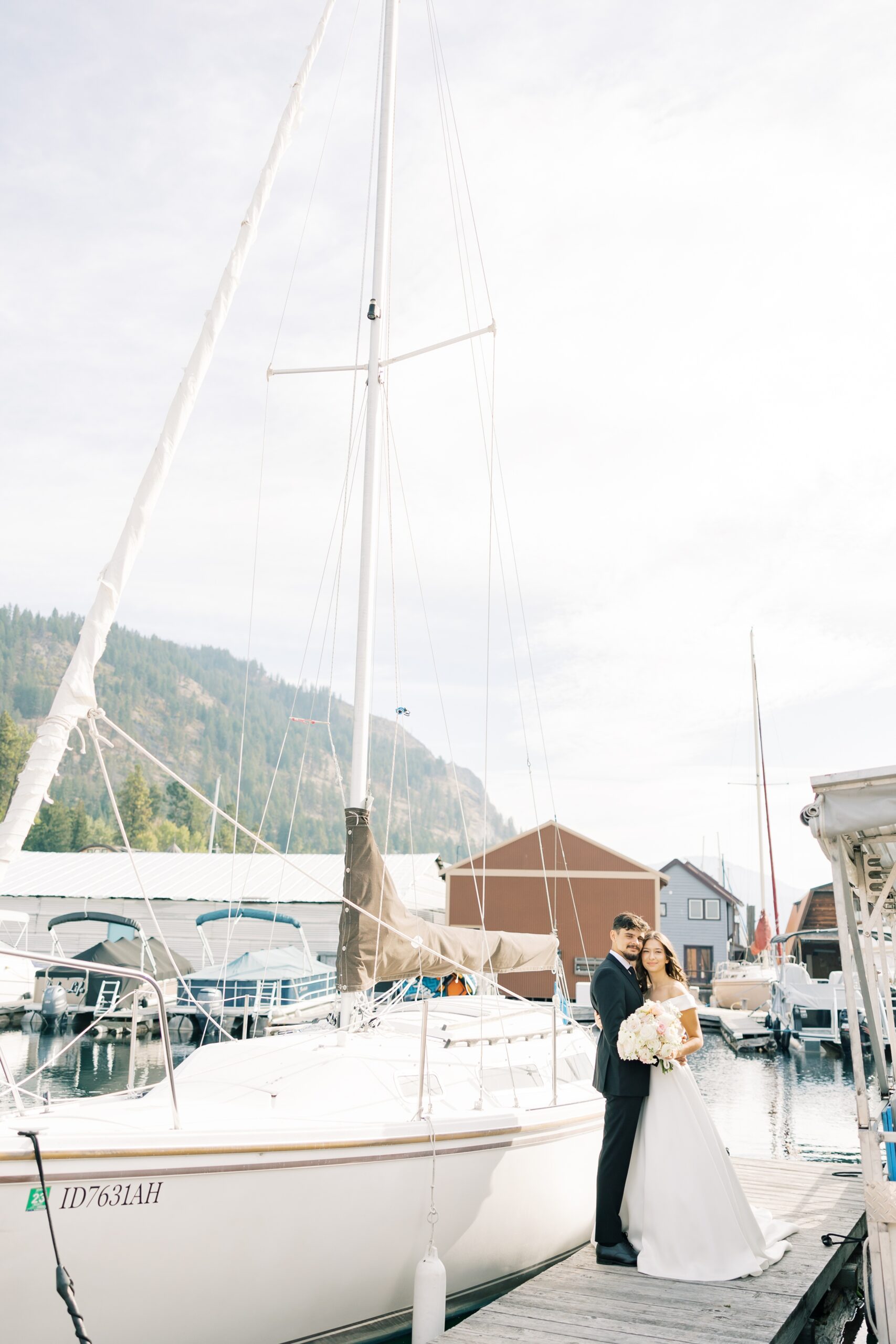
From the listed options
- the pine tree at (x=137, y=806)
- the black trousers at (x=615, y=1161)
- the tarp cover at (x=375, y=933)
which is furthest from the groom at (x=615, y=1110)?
the pine tree at (x=137, y=806)

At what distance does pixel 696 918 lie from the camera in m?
55.1

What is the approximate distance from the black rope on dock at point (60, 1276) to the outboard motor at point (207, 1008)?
18.1 meters

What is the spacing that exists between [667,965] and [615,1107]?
3.47 feet

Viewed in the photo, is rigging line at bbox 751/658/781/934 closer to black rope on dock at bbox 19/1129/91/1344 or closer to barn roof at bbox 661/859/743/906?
barn roof at bbox 661/859/743/906

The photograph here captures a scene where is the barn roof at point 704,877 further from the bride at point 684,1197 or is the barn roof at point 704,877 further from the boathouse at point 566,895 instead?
the bride at point 684,1197

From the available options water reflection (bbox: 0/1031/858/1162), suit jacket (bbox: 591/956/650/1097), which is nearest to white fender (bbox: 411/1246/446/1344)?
suit jacket (bbox: 591/956/650/1097)

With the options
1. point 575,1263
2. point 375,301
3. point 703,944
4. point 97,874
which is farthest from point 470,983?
point 703,944

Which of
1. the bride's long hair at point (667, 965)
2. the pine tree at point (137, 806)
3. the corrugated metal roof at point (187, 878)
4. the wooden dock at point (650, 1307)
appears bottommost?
the wooden dock at point (650, 1307)

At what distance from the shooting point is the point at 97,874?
4272cm

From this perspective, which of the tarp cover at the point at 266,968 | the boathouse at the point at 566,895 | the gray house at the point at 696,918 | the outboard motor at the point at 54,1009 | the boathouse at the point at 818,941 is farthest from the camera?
the gray house at the point at 696,918

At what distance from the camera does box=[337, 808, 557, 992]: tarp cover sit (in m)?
7.99

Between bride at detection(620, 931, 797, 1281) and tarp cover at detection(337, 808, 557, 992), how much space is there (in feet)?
7.49

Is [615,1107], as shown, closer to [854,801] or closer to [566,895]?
[854,801]

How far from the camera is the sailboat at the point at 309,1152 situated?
496 cm
